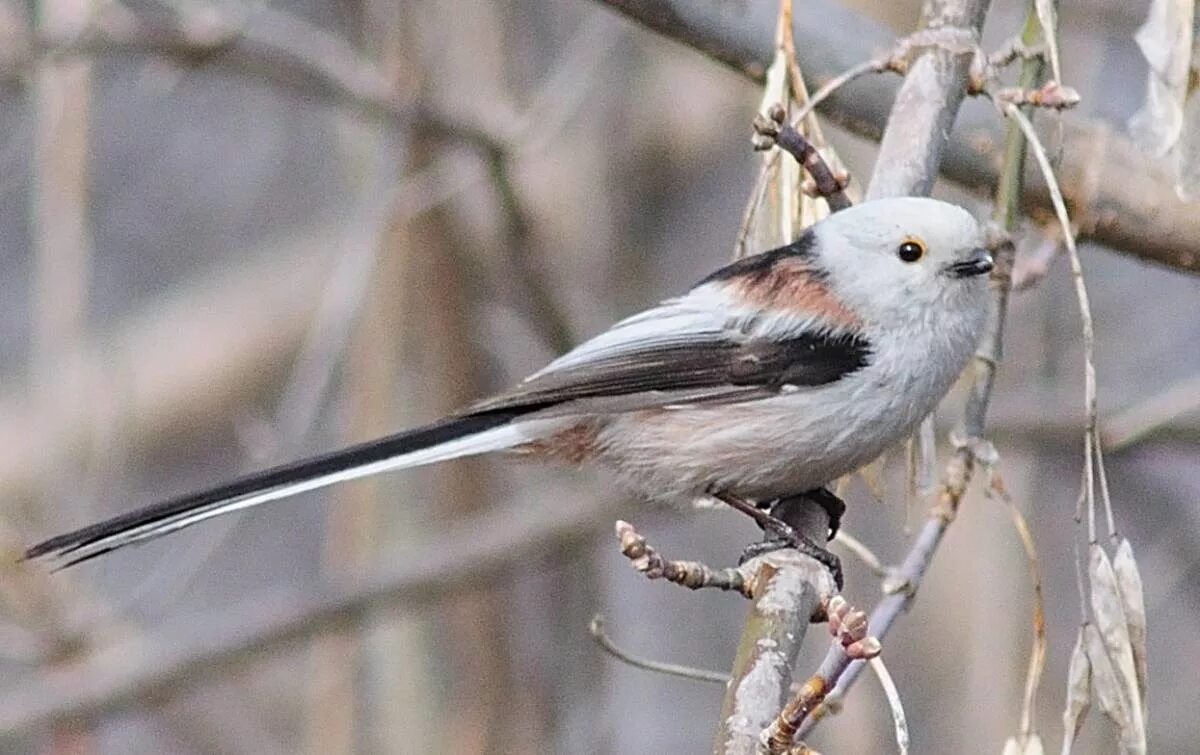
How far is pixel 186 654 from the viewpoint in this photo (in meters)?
3.75

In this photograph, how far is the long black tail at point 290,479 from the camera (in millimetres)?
2172

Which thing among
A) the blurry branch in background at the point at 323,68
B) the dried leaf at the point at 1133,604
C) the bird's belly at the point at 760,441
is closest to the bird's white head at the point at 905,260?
the bird's belly at the point at 760,441

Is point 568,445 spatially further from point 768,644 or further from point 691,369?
point 768,644

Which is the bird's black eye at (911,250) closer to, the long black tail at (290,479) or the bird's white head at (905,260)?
the bird's white head at (905,260)

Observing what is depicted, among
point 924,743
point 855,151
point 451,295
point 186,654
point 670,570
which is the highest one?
point 855,151

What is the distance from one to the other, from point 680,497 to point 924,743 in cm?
230

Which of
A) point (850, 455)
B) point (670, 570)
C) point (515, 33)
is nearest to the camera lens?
point (670, 570)

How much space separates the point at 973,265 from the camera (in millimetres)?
2441

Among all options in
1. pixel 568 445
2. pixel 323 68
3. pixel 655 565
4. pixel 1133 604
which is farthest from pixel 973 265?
pixel 323 68

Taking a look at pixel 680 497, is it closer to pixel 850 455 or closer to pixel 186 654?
pixel 850 455

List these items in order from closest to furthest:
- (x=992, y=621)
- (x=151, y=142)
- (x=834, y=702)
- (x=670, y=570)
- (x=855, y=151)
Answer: (x=670, y=570)
(x=834, y=702)
(x=992, y=621)
(x=855, y=151)
(x=151, y=142)

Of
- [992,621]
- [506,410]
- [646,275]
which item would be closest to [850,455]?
[506,410]

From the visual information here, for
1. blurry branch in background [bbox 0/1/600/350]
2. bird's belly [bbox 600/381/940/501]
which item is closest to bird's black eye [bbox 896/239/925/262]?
bird's belly [bbox 600/381/940/501]

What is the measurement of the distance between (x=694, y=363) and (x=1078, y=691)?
100 cm
